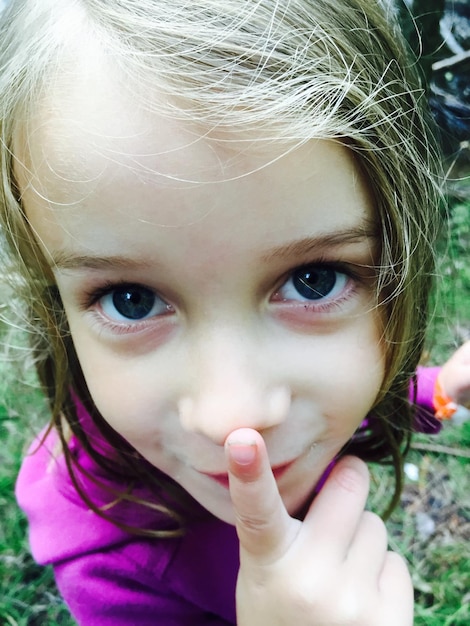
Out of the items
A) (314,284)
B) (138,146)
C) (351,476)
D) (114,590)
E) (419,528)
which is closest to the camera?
(138,146)

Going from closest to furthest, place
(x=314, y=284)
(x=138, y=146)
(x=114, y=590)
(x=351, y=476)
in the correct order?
(x=138, y=146)
(x=314, y=284)
(x=351, y=476)
(x=114, y=590)

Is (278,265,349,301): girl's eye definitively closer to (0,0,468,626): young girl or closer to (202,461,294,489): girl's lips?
(0,0,468,626): young girl

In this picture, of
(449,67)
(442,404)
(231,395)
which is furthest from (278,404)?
(449,67)

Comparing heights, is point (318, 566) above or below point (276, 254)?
below

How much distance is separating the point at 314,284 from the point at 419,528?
1.20 meters

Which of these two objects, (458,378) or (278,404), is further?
(458,378)

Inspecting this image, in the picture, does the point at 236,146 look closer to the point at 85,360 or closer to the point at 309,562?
the point at 85,360

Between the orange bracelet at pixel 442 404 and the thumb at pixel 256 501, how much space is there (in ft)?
1.85

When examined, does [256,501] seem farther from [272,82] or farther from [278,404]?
[272,82]

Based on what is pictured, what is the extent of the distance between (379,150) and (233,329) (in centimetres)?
28

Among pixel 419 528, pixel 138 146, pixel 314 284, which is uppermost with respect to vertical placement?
pixel 138 146

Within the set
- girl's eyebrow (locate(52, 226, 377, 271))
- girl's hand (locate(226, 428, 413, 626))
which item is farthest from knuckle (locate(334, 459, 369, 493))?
girl's eyebrow (locate(52, 226, 377, 271))

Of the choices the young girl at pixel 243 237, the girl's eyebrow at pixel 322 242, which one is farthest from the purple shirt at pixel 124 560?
the girl's eyebrow at pixel 322 242

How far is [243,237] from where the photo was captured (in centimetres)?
74
